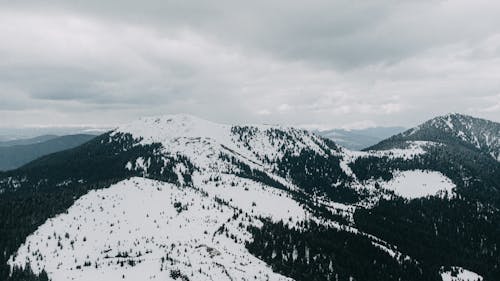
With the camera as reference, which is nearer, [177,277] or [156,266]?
[177,277]

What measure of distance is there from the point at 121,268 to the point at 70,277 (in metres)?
20.9

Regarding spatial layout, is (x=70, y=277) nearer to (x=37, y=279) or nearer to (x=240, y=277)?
(x=37, y=279)

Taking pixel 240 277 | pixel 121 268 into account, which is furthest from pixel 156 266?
pixel 240 277

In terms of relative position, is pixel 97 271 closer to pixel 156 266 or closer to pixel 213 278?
pixel 156 266

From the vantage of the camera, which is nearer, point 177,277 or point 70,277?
Result: point 177,277

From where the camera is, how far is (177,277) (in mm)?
178250

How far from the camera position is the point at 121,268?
19612 centimetres

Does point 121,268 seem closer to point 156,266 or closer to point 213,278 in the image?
point 156,266

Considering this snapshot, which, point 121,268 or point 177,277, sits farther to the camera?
point 121,268

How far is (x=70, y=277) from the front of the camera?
19438 cm

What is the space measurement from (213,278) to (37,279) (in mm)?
75042

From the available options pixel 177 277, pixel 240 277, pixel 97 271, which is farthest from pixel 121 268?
pixel 240 277

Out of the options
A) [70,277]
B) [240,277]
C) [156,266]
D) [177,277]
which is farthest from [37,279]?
[240,277]

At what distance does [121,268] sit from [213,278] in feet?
132
